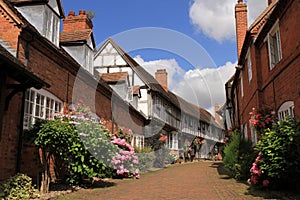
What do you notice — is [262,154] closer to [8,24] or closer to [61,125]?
[61,125]

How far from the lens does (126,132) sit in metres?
18.8

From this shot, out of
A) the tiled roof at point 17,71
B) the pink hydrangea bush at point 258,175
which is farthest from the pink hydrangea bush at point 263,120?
the tiled roof at point 17,71

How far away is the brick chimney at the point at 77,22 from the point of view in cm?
1669

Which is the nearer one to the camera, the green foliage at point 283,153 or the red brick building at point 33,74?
the green foliage at point 283,153

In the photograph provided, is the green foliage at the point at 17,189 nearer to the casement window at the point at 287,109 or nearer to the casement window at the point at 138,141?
the casement window at the point at 287,109

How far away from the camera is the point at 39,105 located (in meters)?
10.0

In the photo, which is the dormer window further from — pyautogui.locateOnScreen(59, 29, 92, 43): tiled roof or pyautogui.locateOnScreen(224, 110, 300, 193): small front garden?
pyautogui.locateOnScreen(224, 110, 300, 193): small front garden

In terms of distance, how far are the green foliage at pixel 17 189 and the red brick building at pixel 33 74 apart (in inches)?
26.1

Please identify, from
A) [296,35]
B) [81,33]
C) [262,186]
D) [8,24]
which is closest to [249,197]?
[262,186]

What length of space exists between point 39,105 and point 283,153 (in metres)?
7.35

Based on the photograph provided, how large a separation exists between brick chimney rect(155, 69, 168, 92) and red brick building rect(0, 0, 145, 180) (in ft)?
69.4

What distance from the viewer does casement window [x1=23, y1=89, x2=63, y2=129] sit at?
928 centimetres

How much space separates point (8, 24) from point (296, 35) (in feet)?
27.7

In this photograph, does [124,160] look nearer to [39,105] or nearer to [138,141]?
[39,105]
